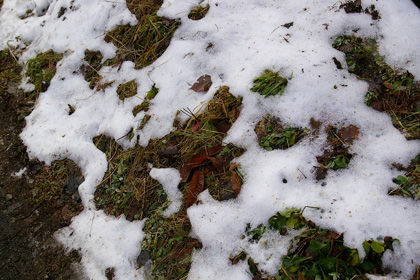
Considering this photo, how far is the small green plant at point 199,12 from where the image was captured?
11.2 ft

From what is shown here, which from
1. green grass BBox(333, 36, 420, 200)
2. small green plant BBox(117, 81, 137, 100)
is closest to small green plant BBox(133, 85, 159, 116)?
small green plant BBox(117, 81, 137, 100)

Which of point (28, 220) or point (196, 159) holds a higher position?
point (196, 159)

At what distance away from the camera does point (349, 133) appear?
2.32 metres

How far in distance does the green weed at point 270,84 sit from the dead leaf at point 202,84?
0.49m

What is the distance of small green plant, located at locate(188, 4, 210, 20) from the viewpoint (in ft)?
11.2

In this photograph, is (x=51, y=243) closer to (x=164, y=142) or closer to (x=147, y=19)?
(x=164, y=142)

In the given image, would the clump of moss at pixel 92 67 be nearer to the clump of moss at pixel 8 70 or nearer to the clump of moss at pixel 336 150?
the clump of moss at pixel 8 70

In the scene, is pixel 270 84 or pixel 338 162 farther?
pixel 270 84

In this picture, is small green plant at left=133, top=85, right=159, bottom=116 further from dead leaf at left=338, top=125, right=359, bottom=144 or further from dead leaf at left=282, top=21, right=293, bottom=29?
dead leaf at left=338, top=125, right=359, bottom=144

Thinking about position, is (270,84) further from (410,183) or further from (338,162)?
(410,183)

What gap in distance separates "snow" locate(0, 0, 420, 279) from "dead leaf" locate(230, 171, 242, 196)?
0.05 metres

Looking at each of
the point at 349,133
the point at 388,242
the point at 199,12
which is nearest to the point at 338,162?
the point at 349,133

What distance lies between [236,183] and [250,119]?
61 centimetres

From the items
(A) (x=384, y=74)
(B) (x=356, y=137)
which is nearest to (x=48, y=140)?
(B) (x=356, y=137)
